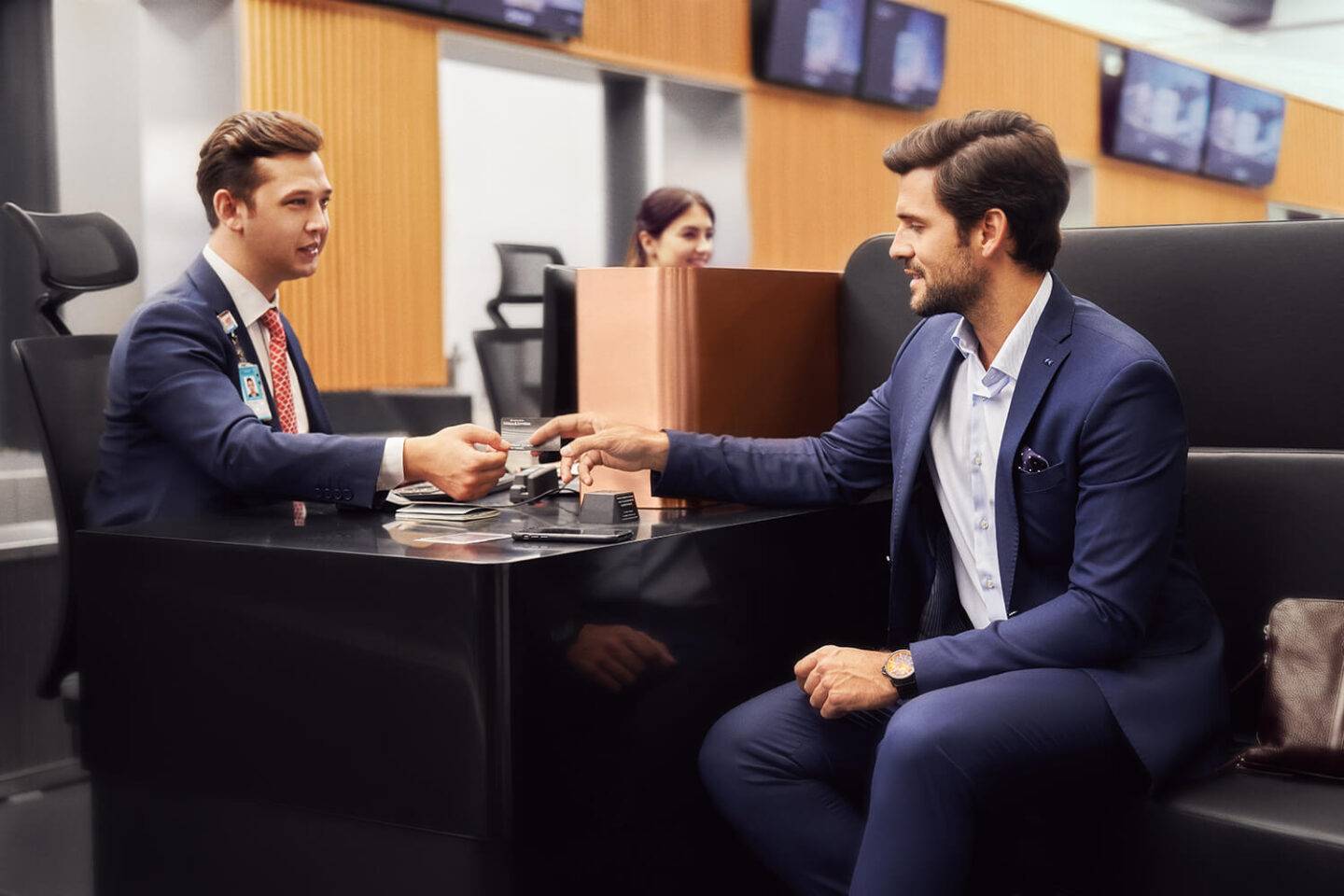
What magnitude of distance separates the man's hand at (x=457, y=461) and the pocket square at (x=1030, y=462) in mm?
706

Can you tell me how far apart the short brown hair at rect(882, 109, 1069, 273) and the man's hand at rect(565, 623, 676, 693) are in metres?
0.71

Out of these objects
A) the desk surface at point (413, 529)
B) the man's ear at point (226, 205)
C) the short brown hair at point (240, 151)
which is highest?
the short brown hair at point (240, 151)

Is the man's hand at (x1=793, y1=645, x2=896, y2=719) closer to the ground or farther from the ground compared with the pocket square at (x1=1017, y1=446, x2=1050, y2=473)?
closer to the ground

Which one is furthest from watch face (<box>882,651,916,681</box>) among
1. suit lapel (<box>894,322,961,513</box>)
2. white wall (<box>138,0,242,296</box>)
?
white wall (<box>138,0,242,296</box>)

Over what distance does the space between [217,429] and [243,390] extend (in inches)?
7.6

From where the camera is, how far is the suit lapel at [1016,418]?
171 centimetres

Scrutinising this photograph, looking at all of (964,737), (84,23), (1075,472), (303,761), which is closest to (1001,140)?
(1075,472)

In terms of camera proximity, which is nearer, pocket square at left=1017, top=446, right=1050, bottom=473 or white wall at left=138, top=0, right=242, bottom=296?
pocket square at left=1017, top=446, right=1050, bottom=473

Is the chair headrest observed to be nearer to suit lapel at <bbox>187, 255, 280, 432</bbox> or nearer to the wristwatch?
suit lapel at <bbox>187, 255, 280, 432</bbox>

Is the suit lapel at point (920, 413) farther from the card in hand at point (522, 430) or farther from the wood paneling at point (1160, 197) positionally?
the wood paneling at point (1160, 197)

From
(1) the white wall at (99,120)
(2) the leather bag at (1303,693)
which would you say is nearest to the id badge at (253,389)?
(2) the leather bag at (1303,693)

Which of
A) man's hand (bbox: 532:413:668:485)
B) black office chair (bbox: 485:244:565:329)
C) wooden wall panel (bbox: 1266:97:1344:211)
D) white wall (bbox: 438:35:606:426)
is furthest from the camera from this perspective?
wooden wall panel (bbox: 1266:97:1344:211)

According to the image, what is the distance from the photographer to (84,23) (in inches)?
163

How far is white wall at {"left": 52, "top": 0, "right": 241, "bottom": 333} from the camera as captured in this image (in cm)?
412
